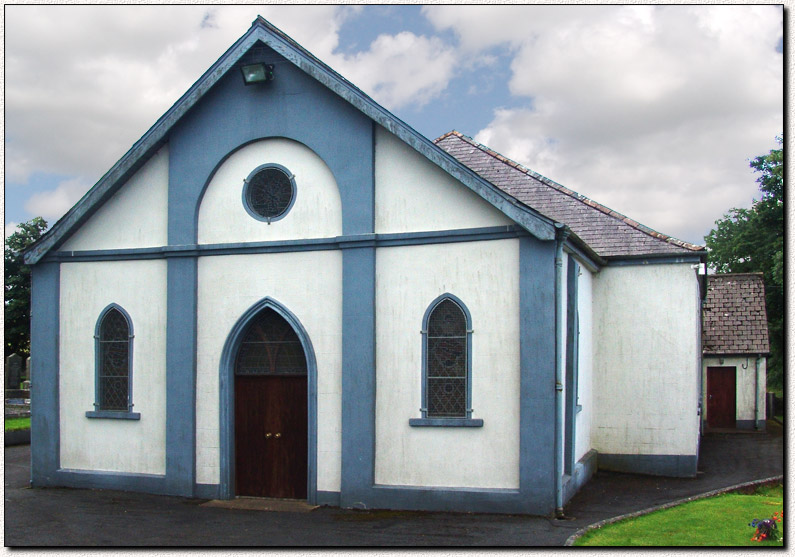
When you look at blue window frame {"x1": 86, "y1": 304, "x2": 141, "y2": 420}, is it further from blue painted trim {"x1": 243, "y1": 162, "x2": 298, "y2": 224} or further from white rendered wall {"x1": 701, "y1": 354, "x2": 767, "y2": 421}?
white rendered wall {"x1": 701, "y1": 354, "x2": 767, "y2": 421}

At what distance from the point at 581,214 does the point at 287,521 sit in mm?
8508

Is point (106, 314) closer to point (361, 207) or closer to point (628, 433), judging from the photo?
point (361, 207)

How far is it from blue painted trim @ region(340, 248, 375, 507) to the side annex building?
3 cm

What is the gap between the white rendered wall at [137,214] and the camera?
14016 millimetres

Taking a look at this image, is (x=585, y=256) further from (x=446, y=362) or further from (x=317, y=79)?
(x=317, y=79)

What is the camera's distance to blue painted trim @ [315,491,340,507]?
1252 centimetres

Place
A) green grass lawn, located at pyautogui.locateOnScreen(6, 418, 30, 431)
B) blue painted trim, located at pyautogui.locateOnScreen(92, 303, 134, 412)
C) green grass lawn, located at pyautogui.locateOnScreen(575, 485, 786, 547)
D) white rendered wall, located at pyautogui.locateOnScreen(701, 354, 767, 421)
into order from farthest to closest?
white rendered wall, located at pyautogui.locateOnScreen(701, 354, 767, 421)
green grass lawn, located at pyautogui.locateOnScreen(6, 418, 30, 431)
blue painted trim, located at pyautogui.locateOnScreen(92, 303, 134, 412)
green grass lawn, located at pyautogui.locateOnScreen(575, 485, 786, 547)

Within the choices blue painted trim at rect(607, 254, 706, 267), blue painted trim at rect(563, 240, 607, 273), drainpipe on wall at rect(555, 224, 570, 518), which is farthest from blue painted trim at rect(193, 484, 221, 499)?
blue painted trim at rect(607, 254, 706, 267)

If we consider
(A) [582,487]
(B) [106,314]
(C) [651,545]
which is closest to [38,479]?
(B) [106,314]

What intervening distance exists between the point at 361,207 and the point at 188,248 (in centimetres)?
316

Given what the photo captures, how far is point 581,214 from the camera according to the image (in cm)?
1617

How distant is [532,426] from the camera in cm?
1161

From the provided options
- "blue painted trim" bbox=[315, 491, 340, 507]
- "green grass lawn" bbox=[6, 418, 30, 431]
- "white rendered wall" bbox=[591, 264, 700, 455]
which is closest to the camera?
"blue painted trim" bbox=[315, 491, 340, 507]

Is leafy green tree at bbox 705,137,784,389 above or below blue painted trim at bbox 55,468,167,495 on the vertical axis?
above
